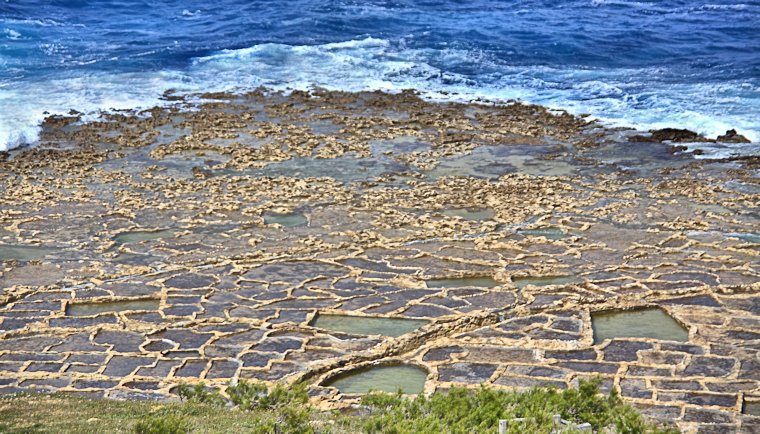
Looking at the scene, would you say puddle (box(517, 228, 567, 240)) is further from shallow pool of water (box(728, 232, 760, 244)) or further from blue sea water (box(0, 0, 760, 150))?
blue sea water (box(0, 0, 760, 150))

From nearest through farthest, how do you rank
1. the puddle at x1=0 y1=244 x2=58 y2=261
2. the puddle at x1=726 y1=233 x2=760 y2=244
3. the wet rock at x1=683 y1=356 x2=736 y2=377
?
the wet rock at x1=683 y1=356 x2=736 y2=377
the puddle at x1=0 y1=244 x2=58 y2=261
the puddle at x1=726 y1=233 x2=760 y2=244

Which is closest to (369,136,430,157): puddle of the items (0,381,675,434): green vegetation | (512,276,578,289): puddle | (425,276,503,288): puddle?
(425,276,503,288): puddle

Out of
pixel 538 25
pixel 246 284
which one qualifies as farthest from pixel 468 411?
pixel 538 25

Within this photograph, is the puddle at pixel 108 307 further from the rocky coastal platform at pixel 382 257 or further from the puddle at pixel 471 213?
the puddle at pixel 471 213

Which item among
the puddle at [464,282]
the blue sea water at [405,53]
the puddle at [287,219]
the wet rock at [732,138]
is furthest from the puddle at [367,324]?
the blue sea water at [405,53]

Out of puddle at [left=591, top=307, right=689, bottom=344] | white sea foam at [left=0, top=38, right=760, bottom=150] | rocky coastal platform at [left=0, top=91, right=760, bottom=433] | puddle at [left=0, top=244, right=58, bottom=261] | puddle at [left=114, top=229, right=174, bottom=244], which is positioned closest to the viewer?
rocky coastal platform at [left=0, top=91, right=760, bottom=433]

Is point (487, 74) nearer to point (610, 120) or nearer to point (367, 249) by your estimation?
point (610, 120)
